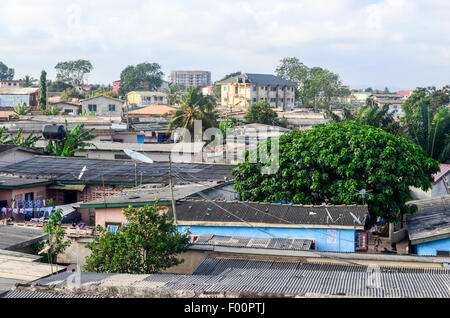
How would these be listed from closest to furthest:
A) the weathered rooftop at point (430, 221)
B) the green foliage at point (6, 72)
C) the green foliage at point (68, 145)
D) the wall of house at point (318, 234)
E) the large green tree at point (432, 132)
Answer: the wall of house at point (318, 234) → the weathered rooftop at point (430, 221) → the large green tree at point (432, 132) → the green foliage at point (68, 145) → the green foliage at point (6, 72)

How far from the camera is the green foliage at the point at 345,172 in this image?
17828mm

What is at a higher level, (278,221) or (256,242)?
(278,221)

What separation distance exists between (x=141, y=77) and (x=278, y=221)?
92.6 meters

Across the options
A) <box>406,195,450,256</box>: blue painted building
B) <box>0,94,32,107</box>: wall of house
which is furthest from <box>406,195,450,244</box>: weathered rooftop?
<box>0,94,32,107</box>: wall of house

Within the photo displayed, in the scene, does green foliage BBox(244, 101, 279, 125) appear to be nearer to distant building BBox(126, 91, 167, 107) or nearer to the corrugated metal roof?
the corrugated metal roof

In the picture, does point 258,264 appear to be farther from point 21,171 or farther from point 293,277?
point 21,171

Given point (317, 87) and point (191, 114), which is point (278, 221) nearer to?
point (191, 114)

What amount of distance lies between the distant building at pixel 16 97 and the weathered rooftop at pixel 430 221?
59396mm

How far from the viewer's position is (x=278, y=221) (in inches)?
609

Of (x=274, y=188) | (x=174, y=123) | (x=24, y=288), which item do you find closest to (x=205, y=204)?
(x=274, y=188)

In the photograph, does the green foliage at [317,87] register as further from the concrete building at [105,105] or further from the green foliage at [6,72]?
the green foliage at [6,72]

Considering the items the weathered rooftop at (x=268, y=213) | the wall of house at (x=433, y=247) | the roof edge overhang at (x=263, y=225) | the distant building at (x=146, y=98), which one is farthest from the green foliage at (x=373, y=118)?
the distant building at (x=146, y=98)

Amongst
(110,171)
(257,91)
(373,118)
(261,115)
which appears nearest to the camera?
(110,171)

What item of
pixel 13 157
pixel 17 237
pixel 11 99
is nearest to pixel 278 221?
pixel 17 237
